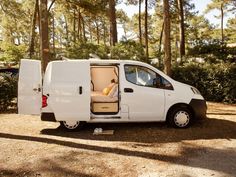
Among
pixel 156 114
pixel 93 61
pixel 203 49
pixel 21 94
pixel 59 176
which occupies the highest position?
pixel 203 49

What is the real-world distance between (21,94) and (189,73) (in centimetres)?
881

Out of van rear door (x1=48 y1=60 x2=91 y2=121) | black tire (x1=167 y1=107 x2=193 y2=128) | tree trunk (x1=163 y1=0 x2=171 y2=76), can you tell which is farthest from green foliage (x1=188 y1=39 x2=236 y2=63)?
van rear door (x1=48 y1=60 x2=91 y2=121)

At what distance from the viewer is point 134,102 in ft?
28.2

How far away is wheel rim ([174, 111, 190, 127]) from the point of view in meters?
8.85

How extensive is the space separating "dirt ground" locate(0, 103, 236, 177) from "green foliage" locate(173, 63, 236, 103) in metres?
4.07

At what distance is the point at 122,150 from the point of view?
7016 mm

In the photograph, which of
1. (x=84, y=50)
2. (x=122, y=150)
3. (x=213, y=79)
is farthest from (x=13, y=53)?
(x=122, y=150)

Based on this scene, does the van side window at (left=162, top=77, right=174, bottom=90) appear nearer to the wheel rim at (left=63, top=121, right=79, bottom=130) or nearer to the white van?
the white van

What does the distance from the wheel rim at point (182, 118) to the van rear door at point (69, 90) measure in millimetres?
2433

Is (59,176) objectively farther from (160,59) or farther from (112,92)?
(160,59)

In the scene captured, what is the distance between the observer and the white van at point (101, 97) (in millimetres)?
8445

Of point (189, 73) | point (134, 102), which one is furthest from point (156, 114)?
point (189, 73)

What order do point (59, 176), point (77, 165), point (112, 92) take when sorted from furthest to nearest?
point (112, 92) < point (77, 165) < point (59, 176)

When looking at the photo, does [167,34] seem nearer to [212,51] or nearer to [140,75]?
[140,75]
